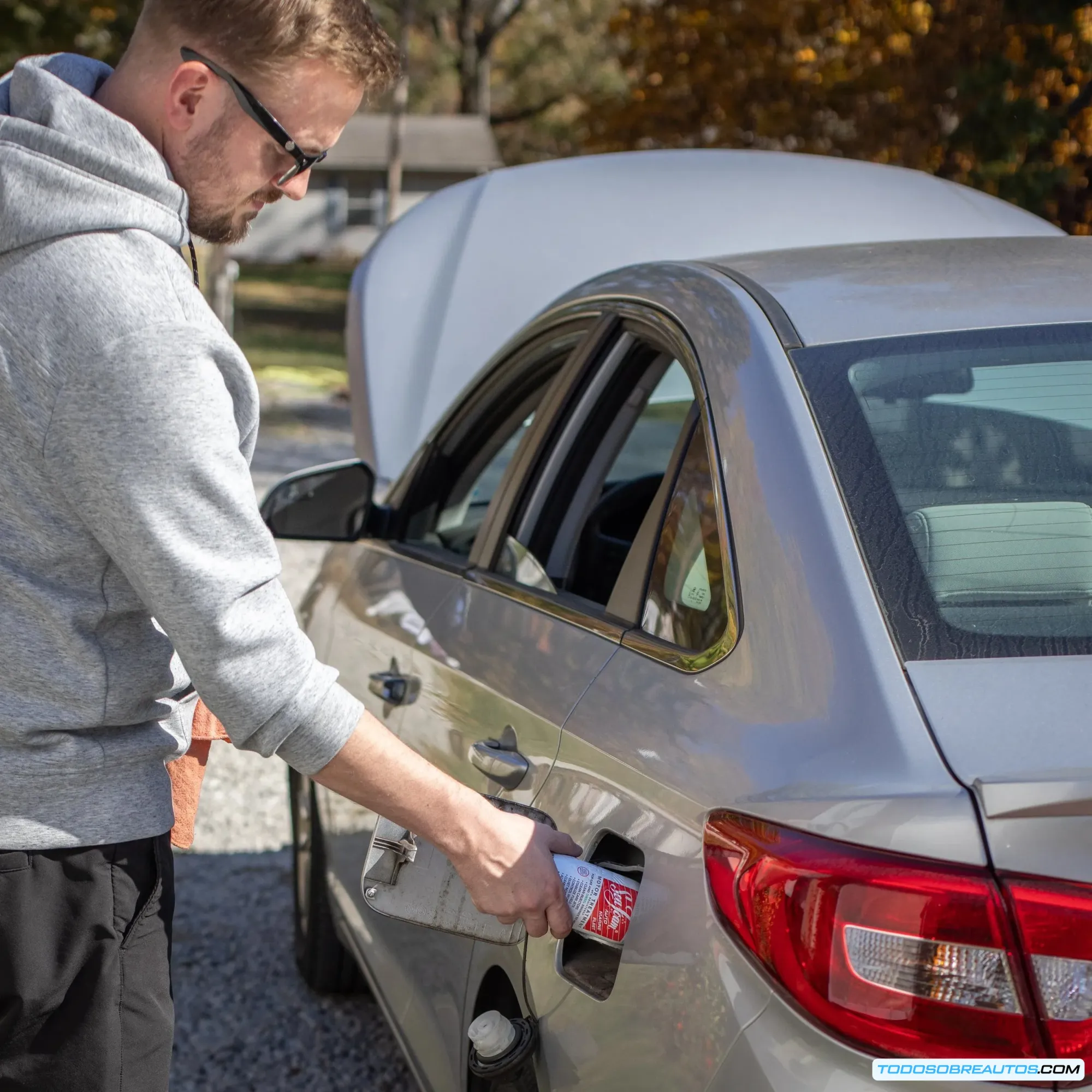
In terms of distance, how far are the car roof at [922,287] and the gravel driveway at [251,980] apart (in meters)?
2.38

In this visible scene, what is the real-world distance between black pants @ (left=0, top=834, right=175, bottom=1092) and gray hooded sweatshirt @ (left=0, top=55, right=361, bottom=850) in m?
Result: 0.05

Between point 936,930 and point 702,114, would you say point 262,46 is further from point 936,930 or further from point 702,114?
point 702,114

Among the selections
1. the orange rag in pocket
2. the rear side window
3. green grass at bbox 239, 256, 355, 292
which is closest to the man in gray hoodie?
the orange rag in pocket

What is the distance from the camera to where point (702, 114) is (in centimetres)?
1717

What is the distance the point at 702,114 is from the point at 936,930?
1676 centimetres

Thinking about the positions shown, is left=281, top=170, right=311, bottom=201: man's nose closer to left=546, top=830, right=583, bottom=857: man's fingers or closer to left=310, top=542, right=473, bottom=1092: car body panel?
left=546, top=830, right=583, bottom=857: man's fingers

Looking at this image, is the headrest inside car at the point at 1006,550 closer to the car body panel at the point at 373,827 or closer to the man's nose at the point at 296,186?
the man's nose at the point at 296,186

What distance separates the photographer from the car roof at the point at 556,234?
4.90 m

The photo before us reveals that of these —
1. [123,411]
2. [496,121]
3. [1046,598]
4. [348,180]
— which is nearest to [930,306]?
[1046,598]

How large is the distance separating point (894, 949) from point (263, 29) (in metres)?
1.26

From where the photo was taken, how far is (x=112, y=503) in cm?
161

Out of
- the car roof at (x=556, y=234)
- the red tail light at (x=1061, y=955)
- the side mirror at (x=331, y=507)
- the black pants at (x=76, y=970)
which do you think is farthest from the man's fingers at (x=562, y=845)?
the car roof at (x=556, y=234)

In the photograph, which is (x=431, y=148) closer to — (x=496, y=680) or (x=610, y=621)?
(x=496, y=680)

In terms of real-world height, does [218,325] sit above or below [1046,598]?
above
